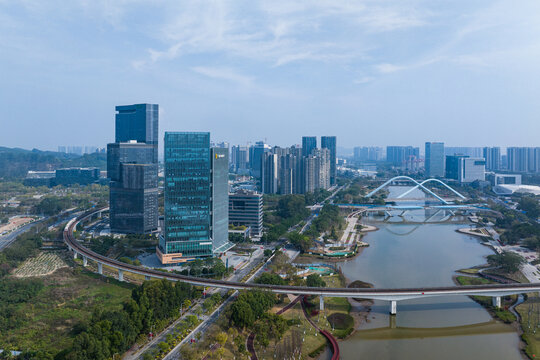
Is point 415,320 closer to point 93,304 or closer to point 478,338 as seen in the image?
point 478,338

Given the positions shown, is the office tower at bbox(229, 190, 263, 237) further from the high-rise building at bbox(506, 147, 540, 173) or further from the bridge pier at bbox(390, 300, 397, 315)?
the high-rise building at bbox(506, 147, 540, 173)

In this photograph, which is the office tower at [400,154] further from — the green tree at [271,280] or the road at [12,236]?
the green tree at [271,280]

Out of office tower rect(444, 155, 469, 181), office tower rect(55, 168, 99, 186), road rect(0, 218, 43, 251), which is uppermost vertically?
office tower rect(444, 155, 469, 181)

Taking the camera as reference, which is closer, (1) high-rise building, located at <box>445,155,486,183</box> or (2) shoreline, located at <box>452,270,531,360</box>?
(2) shoreline, located at <box>452,270,531,360</box>

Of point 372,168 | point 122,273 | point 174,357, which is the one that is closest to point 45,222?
point 122,273

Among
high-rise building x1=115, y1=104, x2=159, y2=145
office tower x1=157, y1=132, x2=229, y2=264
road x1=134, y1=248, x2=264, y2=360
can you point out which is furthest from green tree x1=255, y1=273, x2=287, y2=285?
high-rise building x1=115, y1=104, x2=159, y2=145

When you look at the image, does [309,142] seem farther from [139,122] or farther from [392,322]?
A: [392,322]

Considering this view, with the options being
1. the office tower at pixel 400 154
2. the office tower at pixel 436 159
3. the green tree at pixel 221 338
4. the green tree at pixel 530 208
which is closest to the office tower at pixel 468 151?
the office tower at pixel 400 154
